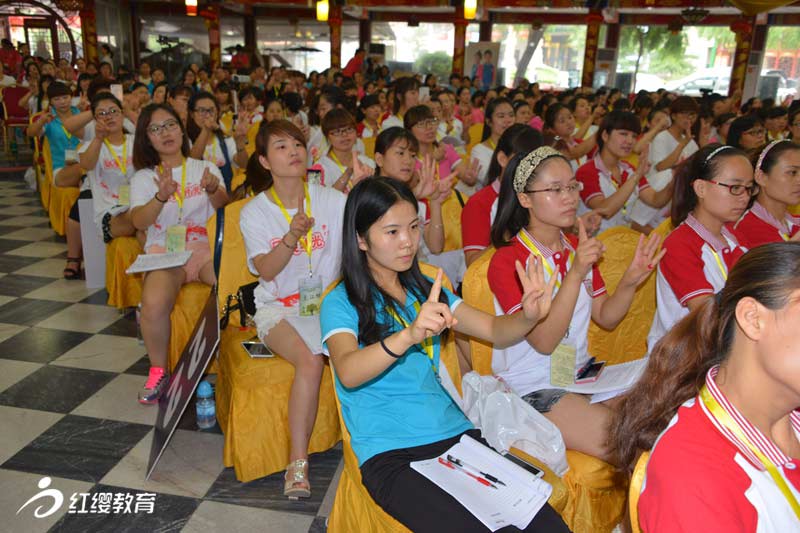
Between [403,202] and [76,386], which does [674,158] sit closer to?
[403,202]

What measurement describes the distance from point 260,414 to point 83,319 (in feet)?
6.46

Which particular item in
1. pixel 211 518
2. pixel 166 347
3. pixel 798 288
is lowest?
pixel 211 518

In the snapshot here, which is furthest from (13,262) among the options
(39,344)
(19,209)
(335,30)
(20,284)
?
(335,30)

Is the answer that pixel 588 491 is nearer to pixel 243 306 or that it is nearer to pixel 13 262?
pixel 243 306

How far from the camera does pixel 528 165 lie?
85.4 inches

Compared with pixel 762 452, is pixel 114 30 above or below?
above

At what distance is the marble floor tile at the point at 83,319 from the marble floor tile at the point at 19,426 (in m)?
0.90

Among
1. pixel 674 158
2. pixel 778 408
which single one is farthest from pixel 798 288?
pixel 674 158

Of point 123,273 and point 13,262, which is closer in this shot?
point 123,273

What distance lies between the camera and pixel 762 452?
1045 millimetres

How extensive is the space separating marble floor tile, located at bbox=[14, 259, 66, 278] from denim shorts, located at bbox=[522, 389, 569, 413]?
146 inches

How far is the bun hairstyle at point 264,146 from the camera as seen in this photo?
2.63 meters

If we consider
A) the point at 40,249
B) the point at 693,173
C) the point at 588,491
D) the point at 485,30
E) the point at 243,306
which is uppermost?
the point at 485,30

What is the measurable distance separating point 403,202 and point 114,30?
18.6 metres
